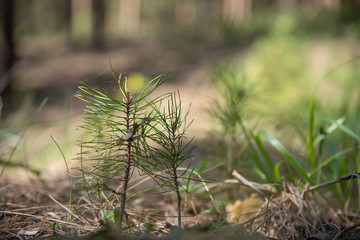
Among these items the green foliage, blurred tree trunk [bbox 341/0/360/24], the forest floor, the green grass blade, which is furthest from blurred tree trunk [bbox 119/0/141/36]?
the green grass blade

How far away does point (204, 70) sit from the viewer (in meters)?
8.57

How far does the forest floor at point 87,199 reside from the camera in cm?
92

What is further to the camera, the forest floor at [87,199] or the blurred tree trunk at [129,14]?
the blurred tree trunk at [129,14]

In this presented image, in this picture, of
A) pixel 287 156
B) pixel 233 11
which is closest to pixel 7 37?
pixel 287 156

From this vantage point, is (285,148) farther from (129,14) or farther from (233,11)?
(129,14)

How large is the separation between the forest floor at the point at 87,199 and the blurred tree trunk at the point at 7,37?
0.24 metres

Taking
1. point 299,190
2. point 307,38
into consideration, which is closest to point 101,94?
point 299,190

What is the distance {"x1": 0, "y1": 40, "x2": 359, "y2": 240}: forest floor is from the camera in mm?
921

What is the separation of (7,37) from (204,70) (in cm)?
484

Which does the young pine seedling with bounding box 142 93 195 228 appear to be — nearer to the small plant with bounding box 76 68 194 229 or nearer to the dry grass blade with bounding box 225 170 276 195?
the small plant with bounding box 76 68 194 229

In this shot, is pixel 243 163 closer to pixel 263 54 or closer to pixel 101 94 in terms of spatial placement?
pixel 101 94

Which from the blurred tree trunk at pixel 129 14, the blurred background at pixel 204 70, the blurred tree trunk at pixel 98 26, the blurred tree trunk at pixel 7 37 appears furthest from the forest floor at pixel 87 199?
the blurred tree trunk at pixel 129 14

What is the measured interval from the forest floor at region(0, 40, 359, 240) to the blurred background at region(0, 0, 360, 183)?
5cm

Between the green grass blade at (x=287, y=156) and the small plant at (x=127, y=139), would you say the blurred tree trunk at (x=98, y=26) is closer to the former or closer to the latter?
the green grass blade at (x=287, y=156)
